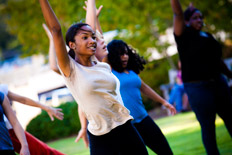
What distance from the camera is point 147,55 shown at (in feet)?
53.4

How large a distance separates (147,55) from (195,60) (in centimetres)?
1200

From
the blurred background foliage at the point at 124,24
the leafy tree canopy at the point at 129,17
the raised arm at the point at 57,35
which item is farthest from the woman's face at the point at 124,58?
the leafy tree canopy at the point at 129,17

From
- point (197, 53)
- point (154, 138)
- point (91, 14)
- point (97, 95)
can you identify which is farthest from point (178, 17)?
point (97, 95)

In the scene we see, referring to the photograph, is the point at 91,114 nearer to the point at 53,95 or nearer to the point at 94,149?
the point at 94,149

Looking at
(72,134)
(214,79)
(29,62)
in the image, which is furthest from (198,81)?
(29,62)

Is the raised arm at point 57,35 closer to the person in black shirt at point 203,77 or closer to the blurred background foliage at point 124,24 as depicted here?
the person in black shirt at point 203,77

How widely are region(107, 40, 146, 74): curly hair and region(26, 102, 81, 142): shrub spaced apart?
10.6m

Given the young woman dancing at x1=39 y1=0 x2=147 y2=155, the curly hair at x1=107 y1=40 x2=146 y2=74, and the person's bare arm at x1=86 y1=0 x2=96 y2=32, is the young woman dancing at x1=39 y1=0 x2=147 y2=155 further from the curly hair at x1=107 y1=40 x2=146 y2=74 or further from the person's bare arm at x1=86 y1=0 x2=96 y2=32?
the curly hair at x1=107 y1=40 x2=146 y2=74

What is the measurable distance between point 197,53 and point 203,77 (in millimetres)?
310

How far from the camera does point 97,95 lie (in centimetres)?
300

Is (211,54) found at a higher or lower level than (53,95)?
higher

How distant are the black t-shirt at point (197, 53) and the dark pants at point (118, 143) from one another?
59.8 inches

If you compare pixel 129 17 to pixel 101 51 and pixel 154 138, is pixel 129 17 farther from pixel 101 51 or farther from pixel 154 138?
pixel 101 51

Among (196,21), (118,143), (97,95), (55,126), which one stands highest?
(196,21)
